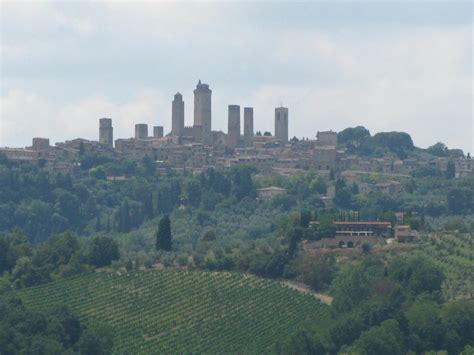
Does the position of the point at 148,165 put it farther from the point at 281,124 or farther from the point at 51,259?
the point at 51,259

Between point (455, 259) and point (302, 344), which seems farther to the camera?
point (455, 259)

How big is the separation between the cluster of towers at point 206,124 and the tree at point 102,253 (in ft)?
163

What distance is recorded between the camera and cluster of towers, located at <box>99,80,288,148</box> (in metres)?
125

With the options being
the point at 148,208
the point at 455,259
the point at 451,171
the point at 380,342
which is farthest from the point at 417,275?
the point at 451,171

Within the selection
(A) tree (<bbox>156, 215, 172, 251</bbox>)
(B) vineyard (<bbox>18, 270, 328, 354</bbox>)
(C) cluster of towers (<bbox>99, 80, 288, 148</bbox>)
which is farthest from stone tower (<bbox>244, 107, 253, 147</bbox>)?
(B) vineyard (<bbox>18, 270, 328, 354</bbox>)

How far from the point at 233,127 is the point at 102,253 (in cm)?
5136

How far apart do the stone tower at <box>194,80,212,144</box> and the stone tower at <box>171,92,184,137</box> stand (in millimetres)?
1003

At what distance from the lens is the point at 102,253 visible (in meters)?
74.3

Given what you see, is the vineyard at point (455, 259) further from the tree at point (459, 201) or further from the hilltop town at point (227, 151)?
the hilltop town at point (227, 151)

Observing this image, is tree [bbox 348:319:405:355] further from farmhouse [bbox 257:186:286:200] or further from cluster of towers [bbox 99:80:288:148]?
cluster of towers [bbox 99:80:288:148]

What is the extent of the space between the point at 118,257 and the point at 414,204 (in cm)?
2870

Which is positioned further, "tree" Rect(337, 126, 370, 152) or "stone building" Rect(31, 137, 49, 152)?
"tree" Rect(337, 126, 370, 152)

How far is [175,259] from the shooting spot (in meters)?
74.4

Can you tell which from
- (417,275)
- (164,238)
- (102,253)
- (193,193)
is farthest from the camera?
(193,193)
